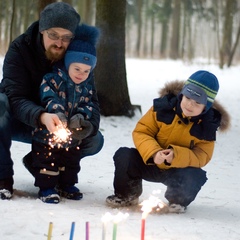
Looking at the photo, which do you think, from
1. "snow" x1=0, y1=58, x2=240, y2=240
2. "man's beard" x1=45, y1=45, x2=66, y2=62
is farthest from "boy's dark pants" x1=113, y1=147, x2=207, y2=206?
"man's beard" x1=45, y1=45, x2=66, y2=62

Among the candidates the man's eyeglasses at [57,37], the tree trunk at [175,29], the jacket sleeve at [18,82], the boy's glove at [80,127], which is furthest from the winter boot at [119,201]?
the tree trunk at [175,29]

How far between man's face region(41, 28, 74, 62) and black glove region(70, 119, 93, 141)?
0.54 metres

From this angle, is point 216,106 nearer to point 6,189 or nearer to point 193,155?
point 193,155

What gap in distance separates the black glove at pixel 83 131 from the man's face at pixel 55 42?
0.54 m

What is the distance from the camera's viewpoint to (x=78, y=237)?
2857mm

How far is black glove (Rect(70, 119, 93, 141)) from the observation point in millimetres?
3600

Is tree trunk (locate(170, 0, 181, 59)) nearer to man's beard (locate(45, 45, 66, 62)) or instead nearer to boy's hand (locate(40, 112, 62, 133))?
man's beard (locate(45, 45, 66, 62))

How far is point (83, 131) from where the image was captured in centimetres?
363

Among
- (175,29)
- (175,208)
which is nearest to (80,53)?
(175,208)

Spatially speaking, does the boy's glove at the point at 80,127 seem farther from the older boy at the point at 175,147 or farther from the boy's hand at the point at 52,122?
the older boy at the point at 175,147

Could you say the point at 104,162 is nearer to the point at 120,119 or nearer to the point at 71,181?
the point at 71,181

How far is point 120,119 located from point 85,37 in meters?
4.00

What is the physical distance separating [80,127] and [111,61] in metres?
4.31

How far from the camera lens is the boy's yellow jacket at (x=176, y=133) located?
3.63 meters
